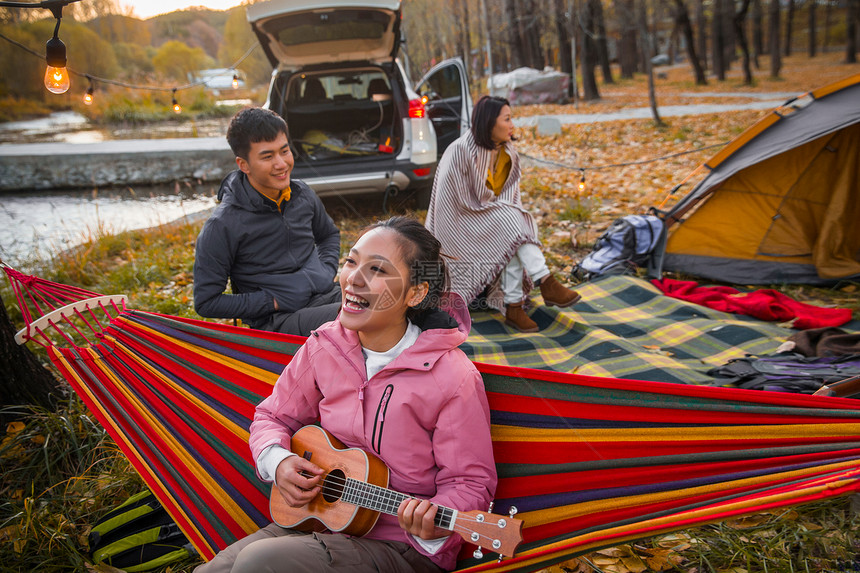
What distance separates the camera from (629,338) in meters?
3.18

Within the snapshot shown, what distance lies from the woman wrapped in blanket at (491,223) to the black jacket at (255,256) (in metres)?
1.21

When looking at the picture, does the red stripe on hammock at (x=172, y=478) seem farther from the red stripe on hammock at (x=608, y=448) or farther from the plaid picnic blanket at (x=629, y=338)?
the plaid picnic blanket at (x=629, y=338)

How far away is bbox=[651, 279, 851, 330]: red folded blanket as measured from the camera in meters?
3.07

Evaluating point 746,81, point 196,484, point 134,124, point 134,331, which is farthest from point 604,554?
point 134,124

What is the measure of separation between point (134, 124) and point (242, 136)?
1965 centimetres

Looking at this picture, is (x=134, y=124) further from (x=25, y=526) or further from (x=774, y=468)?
(x=774, y=468)

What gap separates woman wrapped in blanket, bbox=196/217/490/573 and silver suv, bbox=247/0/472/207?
3735 millimetres

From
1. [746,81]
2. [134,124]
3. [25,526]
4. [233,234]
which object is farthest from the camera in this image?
[134,124]

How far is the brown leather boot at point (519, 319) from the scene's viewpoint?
Answer: 3.44m

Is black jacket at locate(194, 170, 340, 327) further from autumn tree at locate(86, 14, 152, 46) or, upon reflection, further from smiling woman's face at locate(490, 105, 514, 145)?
autumn tree at locate(86, 14, 152, 46)

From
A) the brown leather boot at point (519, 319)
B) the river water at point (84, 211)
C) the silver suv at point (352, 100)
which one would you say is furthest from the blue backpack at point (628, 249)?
the river water at point (84, 211)

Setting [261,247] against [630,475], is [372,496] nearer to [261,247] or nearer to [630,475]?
[630,475]

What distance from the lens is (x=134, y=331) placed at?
2043mm

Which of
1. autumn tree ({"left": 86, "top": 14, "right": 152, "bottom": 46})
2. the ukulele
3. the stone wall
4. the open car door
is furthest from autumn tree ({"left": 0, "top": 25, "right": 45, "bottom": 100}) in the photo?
the ukulele
